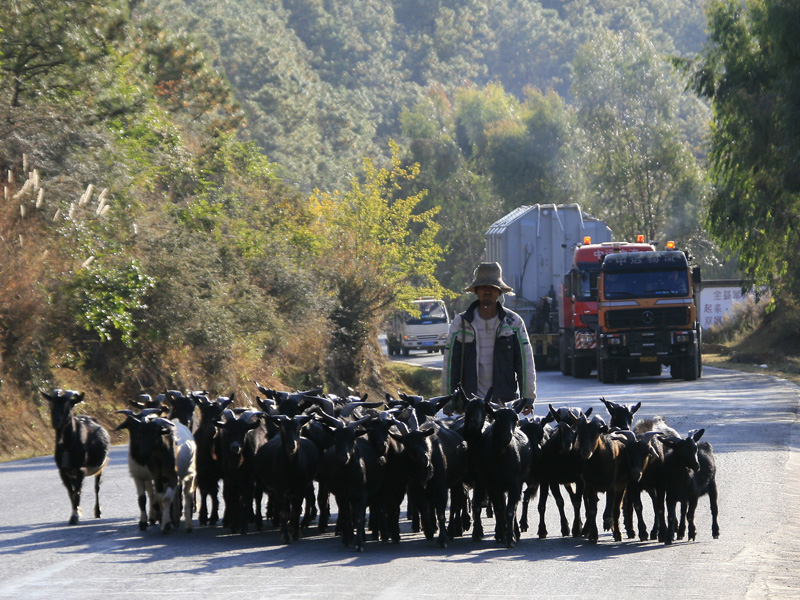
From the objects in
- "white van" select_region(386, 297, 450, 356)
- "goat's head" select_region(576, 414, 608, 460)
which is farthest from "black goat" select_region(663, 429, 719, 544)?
"white van" select_region(386, 297, 450, 356)

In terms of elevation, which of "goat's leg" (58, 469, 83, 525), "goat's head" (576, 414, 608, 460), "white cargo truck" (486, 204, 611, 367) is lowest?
"goat's leg" (58, 469, 83, 525)

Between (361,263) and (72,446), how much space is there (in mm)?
24899

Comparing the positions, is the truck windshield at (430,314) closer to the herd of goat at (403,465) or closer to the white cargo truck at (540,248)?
the white cargo truck at (540,248)

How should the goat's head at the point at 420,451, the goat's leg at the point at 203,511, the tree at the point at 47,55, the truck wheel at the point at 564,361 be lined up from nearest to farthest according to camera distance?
the goat's head at the point at 420,451 < the goat's leg at the point at 203,511 < the tree at the point at 47,55 < the truck wheel at the point at 564,361

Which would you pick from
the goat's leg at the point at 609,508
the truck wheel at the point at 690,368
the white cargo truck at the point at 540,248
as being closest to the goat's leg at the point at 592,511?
the goat's leg at the point at 609,508

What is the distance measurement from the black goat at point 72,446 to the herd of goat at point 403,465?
1 cm

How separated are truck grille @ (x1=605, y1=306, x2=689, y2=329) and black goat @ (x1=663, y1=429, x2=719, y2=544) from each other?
64.5 feet

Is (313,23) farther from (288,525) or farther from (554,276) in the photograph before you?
(288,525)

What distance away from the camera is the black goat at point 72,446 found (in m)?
11.1

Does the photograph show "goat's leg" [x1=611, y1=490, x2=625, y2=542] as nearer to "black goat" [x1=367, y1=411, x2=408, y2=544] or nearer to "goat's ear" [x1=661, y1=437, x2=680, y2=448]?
"goat's ear" [x1=661, y1=437, x2=680, y2=448]

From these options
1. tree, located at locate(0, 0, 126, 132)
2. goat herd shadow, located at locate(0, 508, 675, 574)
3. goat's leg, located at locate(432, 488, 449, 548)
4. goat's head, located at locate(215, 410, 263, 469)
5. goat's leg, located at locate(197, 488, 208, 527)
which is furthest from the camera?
tree, located at locate(0, 0, 126, 132)

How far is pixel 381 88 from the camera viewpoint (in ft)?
322

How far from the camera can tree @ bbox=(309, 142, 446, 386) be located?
1315 inches

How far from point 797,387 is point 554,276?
11.0m
